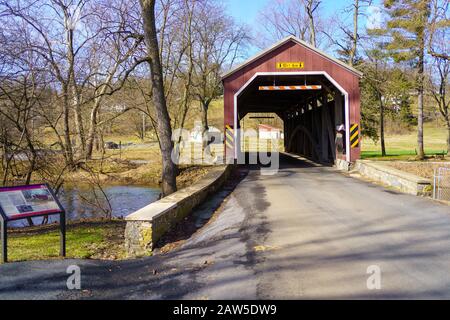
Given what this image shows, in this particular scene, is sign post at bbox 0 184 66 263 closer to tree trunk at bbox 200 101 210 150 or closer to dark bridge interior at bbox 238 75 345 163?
dark bridge interior at bbox 238 75 345 163

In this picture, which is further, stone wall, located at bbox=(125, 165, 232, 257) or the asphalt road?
stone wall, located at bbox=(125, 165, 232, 257)

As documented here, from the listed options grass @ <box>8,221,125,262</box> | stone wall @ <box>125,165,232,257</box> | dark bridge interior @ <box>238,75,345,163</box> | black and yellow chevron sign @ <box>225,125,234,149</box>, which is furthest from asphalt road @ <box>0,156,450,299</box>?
dark bridge interior @ <box>238,75,345,163</box>

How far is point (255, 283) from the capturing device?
4141 mm

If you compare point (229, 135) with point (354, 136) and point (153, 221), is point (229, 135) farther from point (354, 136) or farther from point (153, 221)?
point (153, 221)

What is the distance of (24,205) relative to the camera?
5.78 meters

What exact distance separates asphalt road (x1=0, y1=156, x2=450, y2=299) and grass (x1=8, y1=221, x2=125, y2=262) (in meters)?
1.31

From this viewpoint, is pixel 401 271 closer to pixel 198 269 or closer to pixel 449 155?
pixel 198 269

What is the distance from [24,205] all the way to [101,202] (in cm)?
971

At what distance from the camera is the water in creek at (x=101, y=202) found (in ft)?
43.7

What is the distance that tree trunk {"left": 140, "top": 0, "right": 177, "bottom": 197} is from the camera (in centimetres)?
1201

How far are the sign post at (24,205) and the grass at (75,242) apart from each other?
0.61 meters

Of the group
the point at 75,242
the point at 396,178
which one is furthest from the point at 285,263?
the point at 396,178

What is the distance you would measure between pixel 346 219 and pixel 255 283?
334cm

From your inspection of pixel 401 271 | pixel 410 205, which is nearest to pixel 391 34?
pixel 410 205
